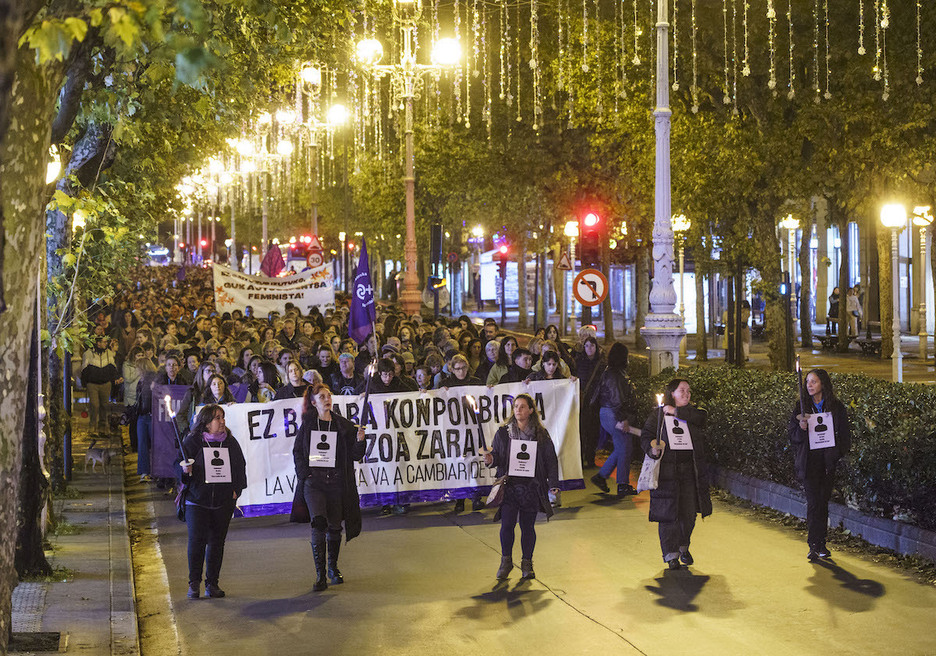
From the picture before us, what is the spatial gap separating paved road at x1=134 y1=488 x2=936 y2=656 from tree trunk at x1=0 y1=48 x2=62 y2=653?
2539 mm

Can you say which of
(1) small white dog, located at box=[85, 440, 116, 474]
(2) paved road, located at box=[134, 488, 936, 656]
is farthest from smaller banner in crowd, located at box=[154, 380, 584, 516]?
(1) small white dog, located at box=[85, 440, 116, 474]

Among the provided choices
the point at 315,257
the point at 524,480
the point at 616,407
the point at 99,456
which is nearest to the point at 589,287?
the point at 616,407

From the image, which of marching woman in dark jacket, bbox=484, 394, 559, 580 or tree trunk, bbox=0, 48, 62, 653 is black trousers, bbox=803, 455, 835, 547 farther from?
tree trunk, bbox=0, 48, 62, 653

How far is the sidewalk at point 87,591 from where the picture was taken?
8617 millimetres

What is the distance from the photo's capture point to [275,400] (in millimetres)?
13516

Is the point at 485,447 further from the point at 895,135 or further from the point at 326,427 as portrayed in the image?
the point at 895,135

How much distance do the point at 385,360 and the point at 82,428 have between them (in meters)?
10.8

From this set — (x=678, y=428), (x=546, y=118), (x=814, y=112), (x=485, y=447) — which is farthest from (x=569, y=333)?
(x=678, y=428)

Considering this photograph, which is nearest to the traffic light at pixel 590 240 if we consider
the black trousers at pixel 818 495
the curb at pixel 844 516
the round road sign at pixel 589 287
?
the round road sign at pixel 589 287

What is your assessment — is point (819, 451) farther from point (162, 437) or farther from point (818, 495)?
point (162, 437)

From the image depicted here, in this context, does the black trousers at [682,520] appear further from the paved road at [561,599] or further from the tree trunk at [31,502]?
the tree trunk at [31,502]

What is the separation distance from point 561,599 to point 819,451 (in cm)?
262

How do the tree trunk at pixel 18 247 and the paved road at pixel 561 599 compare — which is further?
the paved road at pixel 561 599

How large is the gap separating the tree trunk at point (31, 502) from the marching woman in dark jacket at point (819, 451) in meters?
6.12
